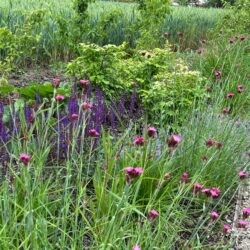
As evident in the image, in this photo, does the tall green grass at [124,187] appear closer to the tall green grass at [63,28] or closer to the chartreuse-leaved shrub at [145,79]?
the chartreuse-leaved shrub at [145,79]

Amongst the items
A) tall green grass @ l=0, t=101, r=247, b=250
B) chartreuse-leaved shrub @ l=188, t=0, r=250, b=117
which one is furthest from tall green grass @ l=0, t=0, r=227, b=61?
tall green grass @ l=0, t=101, r=247, b=250

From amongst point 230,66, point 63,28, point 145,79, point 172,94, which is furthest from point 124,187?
point 63,28

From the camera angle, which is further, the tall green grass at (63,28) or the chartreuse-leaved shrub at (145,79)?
the tall green grass at (63,28)

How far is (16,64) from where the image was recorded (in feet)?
20.2

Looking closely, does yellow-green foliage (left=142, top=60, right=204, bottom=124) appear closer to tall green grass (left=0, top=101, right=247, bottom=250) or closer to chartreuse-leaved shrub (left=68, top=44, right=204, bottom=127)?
chartreuse-leaved shrub (left=68, top=44, right=204, bottom=127)

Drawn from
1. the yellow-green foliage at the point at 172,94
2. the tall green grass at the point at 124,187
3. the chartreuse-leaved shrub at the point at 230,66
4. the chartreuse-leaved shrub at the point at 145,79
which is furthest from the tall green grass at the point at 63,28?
the tall green grass at the point at 124,187

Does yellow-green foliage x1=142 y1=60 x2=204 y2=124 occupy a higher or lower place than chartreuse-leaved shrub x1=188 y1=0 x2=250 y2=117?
higher

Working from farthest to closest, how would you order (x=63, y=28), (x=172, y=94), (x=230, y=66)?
(x=63, y=28), (x=230, y=66), (x=172, y=94)

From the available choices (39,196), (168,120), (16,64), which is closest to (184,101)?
(168,120)

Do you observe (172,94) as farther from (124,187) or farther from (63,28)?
(63,28)

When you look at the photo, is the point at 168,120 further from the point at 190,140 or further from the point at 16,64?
the point at 16,64

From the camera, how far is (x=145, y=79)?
15.3 ft

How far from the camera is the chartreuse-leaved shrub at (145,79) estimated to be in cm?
418

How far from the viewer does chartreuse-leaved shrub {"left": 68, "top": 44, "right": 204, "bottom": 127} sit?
4180mm
